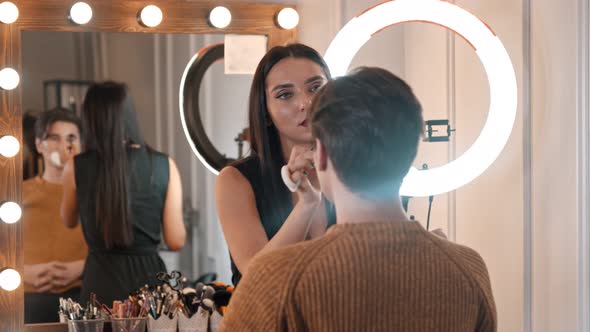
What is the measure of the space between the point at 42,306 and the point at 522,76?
1259mm

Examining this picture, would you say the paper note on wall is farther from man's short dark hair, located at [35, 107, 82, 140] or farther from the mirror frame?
man's short dark hair, located at [35, 107, 82, 140]

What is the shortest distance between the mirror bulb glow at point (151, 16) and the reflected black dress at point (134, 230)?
32 cm

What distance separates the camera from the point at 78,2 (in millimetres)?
1871

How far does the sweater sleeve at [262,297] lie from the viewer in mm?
838

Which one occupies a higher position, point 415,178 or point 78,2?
point 78,2

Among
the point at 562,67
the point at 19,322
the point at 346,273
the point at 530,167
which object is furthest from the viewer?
the point at 19,322

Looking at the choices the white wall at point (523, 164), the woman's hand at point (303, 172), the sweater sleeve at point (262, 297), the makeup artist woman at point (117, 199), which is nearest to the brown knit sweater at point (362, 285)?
the sweater sleeve at point (262, 297)

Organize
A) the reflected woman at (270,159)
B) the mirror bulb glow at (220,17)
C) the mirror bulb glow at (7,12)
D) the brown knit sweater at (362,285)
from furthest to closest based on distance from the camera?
the mirror bulb glow at (220,17) → the mirror bulb glow at (7,12) → the reflected woman at (270,159) → the brown knit sweater at (362,285)

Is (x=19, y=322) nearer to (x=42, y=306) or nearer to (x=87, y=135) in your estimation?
(x=42, y=306)

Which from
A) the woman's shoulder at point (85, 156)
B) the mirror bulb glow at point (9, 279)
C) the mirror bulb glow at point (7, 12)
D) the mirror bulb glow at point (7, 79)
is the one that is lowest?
the mirror bulb glow at point (9, 279)

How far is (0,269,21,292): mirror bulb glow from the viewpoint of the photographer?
184 cm

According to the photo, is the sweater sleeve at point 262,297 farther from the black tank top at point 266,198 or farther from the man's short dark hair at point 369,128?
the black tank top at point 266,198

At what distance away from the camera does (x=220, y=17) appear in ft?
6.40

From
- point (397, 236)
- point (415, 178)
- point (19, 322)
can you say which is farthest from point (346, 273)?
point (19, 322)
